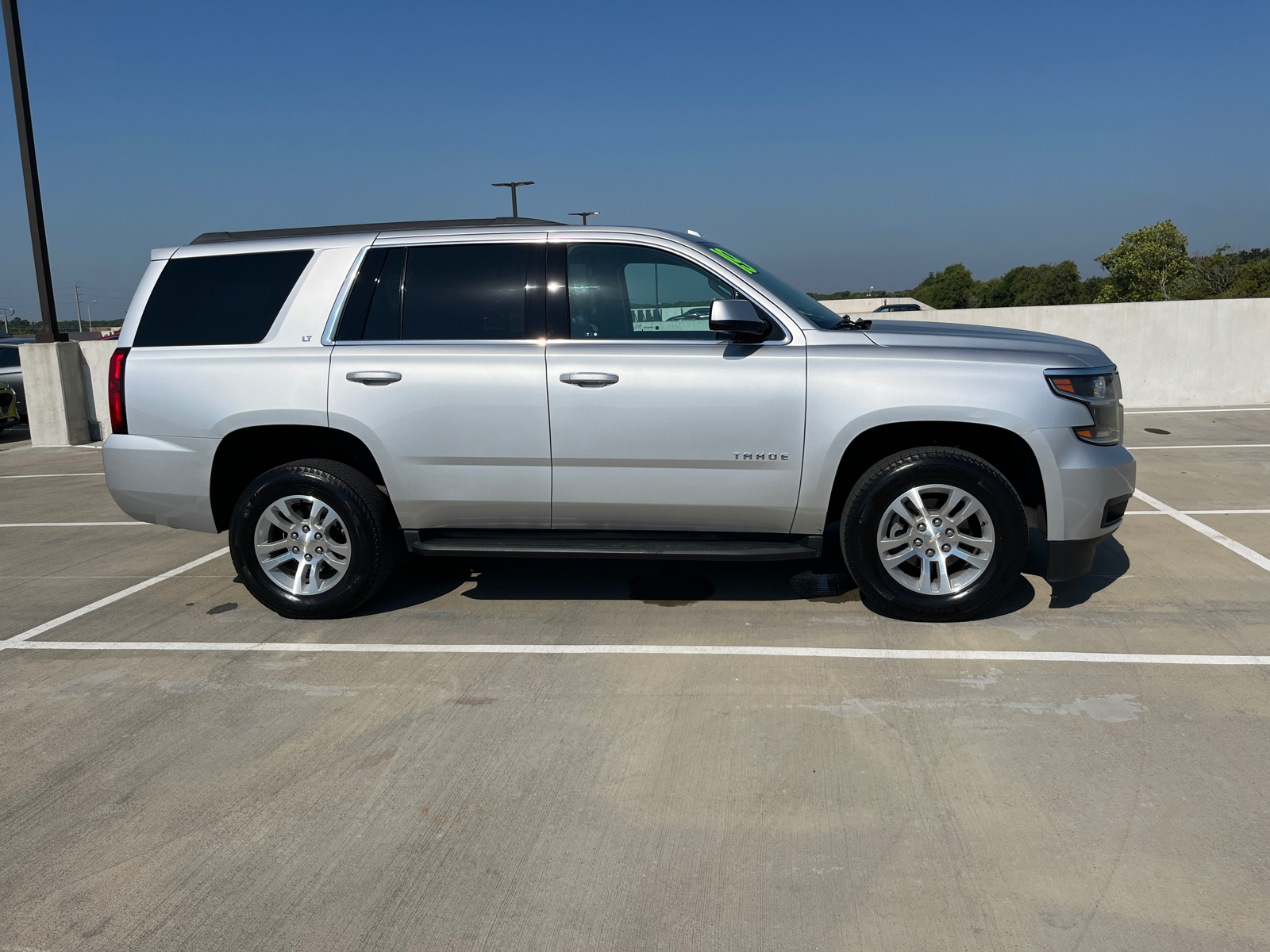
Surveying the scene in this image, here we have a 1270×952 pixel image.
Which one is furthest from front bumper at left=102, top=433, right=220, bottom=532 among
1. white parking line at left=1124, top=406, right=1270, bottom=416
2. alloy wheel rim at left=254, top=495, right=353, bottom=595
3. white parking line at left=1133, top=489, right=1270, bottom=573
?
white parking line at left=1124, top=406, right=1270, bottom=416

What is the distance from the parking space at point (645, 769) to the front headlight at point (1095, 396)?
0.95 metres

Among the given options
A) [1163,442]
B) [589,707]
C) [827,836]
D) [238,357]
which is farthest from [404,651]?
[1163,442]

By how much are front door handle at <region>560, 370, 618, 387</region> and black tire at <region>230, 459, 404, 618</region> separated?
1.22 meters

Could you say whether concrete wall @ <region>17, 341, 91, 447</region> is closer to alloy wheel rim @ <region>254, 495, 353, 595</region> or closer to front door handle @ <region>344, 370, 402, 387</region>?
alloy wheel rim @ <region>254, 495, 353, 595</region>

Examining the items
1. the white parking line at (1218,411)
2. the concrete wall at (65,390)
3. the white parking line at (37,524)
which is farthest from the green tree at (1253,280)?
the white parking line at (37,524)

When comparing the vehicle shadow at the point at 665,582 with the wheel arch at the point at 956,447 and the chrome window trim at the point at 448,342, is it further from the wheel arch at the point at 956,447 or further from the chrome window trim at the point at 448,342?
the chrome window trim at the point at 448,342

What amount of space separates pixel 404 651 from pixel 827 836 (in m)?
2.43

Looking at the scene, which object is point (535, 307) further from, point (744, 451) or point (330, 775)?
point (330, 775)

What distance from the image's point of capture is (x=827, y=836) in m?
2.91

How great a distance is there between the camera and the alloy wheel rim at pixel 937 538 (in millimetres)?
→ 4590

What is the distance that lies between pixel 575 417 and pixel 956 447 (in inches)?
75.0

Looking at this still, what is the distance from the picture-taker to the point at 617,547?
15.4ft

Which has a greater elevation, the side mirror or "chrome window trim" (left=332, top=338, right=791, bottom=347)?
the side mirror

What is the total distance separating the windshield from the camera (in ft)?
15.9
